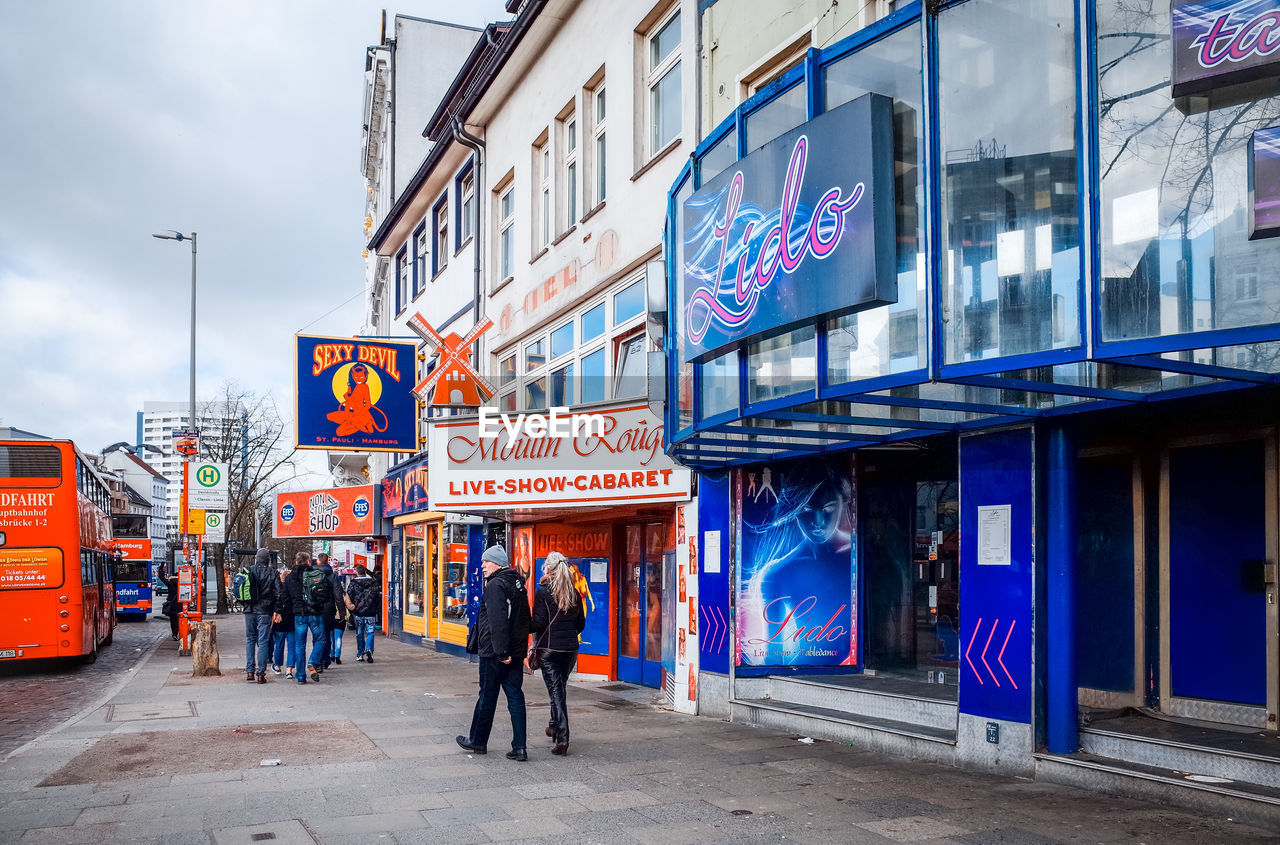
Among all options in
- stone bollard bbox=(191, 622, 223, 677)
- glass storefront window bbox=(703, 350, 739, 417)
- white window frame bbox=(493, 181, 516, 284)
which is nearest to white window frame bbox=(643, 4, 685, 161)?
glass storefront window bbox=(703, 350, 739, 417)

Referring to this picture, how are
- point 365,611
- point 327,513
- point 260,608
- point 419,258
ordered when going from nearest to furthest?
point 260,608 → point 365,611 → point 419,258 → point 327,513

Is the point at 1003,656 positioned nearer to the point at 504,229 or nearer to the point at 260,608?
the point at 260,608

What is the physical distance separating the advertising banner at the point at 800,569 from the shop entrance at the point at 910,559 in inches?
10.0

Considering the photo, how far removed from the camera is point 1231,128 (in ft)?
20.4

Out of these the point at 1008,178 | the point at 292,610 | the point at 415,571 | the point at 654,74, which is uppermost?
the point at 654,74

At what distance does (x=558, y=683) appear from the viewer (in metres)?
9.75

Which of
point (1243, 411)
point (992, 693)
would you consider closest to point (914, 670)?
point (992, 693)

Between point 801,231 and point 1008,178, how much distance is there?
60.4 inches

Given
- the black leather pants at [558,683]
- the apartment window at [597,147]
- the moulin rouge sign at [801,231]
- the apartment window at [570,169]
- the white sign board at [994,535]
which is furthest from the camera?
the apartment window at [570,169]

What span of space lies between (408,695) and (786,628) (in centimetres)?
523

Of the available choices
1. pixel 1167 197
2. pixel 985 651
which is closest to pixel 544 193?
pixel 985 651

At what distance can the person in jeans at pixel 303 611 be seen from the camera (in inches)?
619

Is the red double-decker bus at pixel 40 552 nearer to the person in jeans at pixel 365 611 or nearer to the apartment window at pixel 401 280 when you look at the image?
the person in jeans at pixel 365 611

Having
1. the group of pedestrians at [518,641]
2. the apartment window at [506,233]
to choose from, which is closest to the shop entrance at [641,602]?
the group of pedestrians at [518,641]
